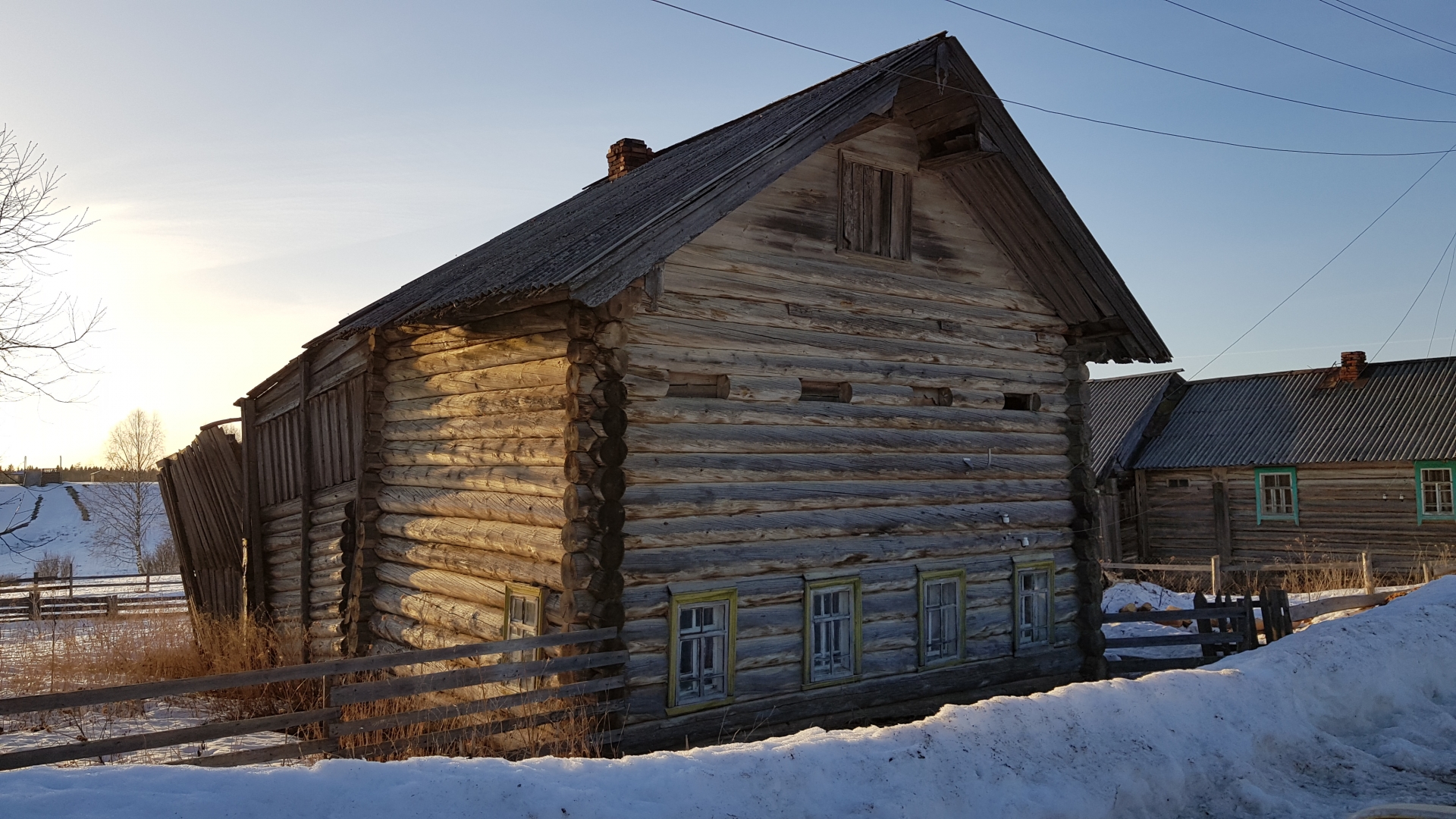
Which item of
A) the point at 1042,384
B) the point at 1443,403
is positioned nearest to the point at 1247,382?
the point at 1443,403

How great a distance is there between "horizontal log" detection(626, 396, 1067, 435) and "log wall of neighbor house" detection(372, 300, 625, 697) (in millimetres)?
632

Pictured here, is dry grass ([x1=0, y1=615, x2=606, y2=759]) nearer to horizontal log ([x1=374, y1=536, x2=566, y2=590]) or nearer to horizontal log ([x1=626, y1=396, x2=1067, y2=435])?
horizontal log ([x1=374, y1=536, x2=566, y2=590])

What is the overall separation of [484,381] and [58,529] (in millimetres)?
60451

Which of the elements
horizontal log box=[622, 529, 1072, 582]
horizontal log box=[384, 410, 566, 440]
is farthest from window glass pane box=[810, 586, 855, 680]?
horizontal log box=[384, 410, 566, 440]

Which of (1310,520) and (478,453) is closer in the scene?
(478,453)

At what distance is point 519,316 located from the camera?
10047 mm

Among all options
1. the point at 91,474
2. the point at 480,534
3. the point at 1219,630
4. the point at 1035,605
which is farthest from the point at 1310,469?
the point at 91,474

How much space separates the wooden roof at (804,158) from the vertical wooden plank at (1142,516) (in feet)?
53.8

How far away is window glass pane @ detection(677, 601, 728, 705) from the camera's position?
31.0ft

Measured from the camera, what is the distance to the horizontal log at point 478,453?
9484mm

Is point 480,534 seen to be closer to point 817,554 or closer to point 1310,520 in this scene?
point 817,554

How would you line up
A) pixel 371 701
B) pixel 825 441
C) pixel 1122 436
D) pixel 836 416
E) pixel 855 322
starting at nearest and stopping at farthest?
pixel 371 701
pixel 825 441
pixel 836 416
pixel 855 322
pixel 1122 436

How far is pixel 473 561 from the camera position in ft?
34.8

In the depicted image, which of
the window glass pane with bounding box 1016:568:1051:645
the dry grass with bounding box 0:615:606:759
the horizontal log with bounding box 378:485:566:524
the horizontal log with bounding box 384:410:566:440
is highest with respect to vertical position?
the horizontal log with bounding box 384:410:566:440
